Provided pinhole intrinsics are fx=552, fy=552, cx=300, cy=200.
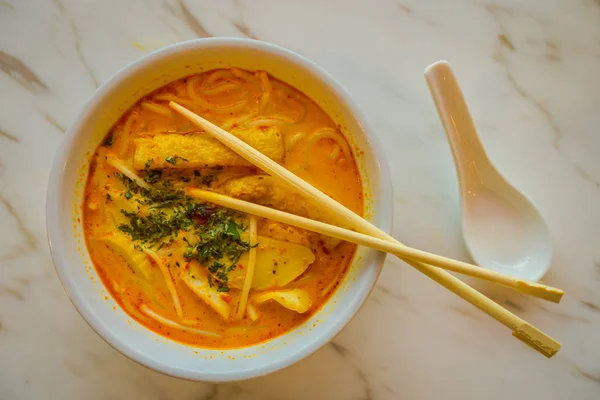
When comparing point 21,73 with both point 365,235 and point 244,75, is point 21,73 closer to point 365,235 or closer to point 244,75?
point 244,75

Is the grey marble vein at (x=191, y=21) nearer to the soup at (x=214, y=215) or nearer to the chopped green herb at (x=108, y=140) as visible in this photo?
the soup at (x=214, y=215)

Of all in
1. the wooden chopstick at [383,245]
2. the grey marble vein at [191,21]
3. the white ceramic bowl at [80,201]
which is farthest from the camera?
the grey marble vein at [191,21]

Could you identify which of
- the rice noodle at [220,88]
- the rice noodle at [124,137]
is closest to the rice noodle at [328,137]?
the rice noodle at [220,88]

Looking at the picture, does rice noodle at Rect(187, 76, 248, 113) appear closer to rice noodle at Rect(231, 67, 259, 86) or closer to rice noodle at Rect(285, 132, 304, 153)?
rice noodle at Rect(231, 67, 259, 86)

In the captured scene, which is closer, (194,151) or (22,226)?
(194,151)

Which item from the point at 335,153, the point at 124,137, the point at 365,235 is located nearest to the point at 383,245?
the point at 365,235

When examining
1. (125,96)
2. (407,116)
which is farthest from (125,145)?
(407,116)
